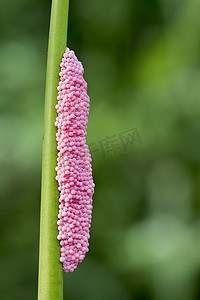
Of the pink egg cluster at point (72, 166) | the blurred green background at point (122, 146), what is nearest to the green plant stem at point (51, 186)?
the pink egg cluster at point (72, 166)

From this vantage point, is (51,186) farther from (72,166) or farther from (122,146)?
(122,146)

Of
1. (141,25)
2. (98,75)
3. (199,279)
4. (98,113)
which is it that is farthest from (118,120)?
(199,279)

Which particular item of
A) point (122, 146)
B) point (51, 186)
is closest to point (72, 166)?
point (51, 186)

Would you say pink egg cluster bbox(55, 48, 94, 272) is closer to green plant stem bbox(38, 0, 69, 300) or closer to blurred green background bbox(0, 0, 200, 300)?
green plant stem bbox(38, 0, 69, 300)

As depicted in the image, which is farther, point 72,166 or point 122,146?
point 122,146

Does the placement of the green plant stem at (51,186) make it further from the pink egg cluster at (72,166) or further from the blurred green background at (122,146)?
the blurred green background at (122,146)

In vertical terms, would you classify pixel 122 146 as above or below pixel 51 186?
above

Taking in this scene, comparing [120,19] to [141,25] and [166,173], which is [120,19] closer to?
[141,25]
